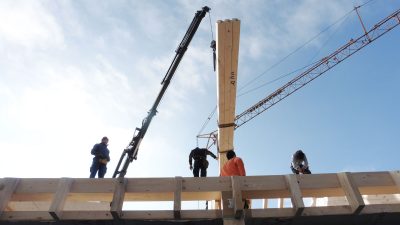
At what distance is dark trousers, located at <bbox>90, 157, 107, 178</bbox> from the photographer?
9.51 meters

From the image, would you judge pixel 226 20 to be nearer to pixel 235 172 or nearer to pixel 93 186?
pixel 235 172

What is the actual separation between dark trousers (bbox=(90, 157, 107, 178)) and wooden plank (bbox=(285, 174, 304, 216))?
5.69m

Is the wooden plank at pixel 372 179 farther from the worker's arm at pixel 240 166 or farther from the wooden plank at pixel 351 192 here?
the worker's arm at pixel 240 166

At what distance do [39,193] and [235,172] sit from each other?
127 inches

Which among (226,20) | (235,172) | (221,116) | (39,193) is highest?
(226,20)

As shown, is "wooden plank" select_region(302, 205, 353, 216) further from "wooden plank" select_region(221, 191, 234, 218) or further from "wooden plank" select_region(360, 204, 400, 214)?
"wooden plank" select_region(221, 191, 234, 218)

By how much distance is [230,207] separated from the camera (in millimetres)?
5125

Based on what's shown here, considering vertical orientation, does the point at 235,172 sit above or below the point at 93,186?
above

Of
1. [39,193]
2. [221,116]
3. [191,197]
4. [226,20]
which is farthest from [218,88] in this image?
[39,193]

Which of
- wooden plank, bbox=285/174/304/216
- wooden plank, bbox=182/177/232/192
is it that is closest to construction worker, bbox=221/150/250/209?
wooden plank, bbox=182/177/232/192

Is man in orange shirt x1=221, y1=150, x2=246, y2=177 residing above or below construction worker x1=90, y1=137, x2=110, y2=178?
below

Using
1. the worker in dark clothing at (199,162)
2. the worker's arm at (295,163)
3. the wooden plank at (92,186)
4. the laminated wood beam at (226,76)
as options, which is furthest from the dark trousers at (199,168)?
the wooden plank at (92,186)

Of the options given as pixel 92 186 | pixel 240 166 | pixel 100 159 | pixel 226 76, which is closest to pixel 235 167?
pixel 240 166

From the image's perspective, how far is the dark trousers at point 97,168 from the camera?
9.51 metres
